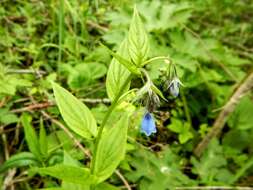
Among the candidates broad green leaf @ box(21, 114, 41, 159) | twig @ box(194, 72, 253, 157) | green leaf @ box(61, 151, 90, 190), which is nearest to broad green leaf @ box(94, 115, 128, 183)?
green leaf @ box(61, 151, 90, 190)

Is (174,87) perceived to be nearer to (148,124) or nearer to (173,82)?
(173,82)

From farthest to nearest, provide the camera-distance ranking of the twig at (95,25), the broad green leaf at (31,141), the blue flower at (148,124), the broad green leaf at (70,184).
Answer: the twig at (95,25) < the broad green leaf at (31,141) < the broad green leaf at (70,184) < the blue flower at (148,124)

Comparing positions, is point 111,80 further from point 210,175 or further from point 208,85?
point 208,85

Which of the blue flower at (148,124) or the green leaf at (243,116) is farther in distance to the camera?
the green leaf at (243,116)

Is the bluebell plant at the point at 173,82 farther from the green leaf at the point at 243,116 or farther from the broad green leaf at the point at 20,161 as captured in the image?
the green leaf at the point at 243,116

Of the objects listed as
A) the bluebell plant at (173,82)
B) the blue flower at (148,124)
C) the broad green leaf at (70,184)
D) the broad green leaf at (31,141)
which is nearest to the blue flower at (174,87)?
the bluebell plant at (173,82)

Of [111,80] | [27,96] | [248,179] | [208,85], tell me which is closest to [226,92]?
[208,85]
